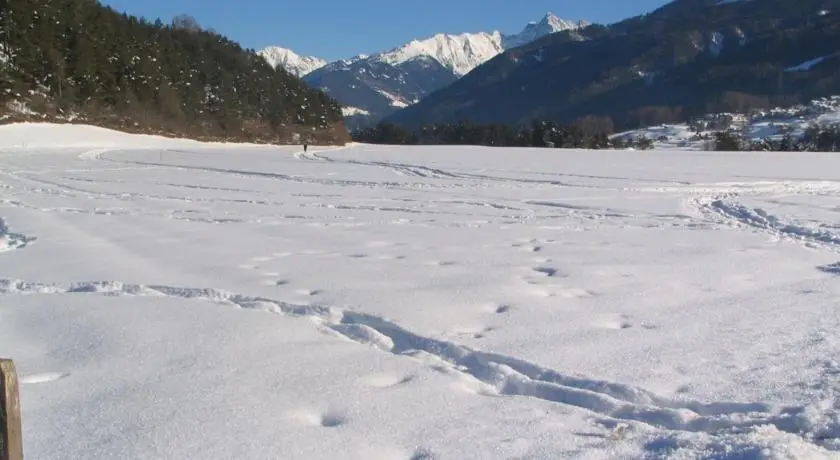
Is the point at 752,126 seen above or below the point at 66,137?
above

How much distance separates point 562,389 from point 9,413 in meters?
2.94

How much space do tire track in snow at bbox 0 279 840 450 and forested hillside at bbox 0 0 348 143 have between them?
49.1 m

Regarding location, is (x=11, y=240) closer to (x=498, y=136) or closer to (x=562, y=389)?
(x=562, y=389)

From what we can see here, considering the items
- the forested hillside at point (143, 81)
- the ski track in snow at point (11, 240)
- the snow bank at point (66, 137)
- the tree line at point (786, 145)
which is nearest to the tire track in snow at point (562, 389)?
the ski track in snow at point (11, 240)

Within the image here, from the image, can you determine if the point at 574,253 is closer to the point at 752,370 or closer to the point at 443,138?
the point at 752,370

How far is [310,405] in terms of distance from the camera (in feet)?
12.7

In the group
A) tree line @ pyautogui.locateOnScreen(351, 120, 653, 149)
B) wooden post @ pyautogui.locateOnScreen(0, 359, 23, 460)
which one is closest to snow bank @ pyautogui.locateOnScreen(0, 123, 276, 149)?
wooden post @ pyautogui.locateOnScreen(0, 359, 23, 460)

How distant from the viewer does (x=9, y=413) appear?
99.5 inches

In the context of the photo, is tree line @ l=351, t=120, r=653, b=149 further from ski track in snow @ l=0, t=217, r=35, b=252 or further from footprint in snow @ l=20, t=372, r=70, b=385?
footprint in snow @ l=20, t=372, r=70, b=385

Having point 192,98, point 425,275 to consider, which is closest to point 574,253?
point 425,275

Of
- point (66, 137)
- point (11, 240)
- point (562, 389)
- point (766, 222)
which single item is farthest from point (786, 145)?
point (562, 389)

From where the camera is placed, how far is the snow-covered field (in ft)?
11.6

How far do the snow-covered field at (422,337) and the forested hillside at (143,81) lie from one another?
4580 cm

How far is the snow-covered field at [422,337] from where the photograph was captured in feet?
11.6
